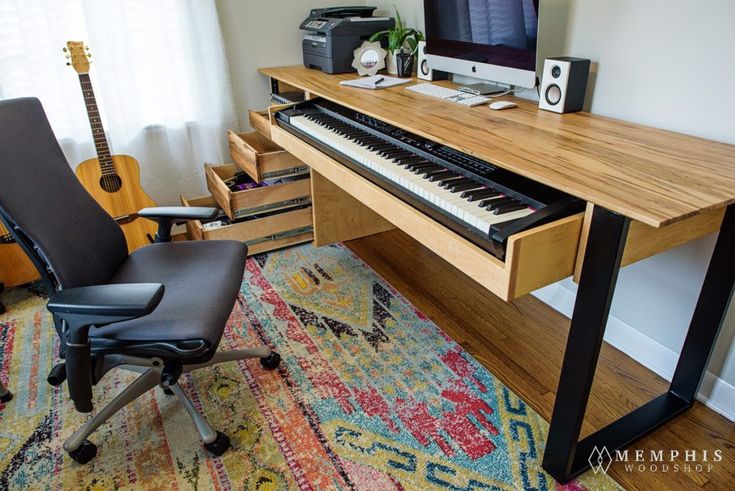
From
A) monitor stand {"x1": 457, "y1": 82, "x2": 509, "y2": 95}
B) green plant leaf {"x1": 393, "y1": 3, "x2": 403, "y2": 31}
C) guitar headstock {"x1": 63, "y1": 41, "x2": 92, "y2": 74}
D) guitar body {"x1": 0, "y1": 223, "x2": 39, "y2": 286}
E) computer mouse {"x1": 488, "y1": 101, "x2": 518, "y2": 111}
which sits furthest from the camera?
green plant leaf {"x1": 393, "y1": 3, "x2": 403, "y2": 31}

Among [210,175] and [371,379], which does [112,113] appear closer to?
[210,175]

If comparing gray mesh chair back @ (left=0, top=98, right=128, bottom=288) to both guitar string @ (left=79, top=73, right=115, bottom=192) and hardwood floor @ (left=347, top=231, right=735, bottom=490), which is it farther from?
hardwood floor @ (left=347, top=231, right=735, bottom=490)

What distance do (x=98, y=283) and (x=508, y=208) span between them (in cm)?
117

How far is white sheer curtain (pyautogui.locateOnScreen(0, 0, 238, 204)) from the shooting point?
7.29ft

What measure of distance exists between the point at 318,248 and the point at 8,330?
141 cm

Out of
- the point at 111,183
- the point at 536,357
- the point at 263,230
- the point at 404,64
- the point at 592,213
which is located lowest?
the point at 536,357

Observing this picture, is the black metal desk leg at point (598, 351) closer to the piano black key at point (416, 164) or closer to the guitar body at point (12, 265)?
the piano black key at point (416, 164)

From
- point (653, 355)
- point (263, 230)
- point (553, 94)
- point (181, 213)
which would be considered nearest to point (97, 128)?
point (263, 230)

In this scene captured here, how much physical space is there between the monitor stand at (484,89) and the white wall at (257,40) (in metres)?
1.21

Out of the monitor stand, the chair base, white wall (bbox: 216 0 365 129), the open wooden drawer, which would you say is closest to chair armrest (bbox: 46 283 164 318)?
the chair base

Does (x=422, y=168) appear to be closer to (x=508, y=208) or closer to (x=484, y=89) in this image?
(x=508, y=208)

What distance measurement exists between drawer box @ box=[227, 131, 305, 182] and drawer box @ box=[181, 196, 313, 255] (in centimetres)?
22

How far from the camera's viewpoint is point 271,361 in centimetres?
185

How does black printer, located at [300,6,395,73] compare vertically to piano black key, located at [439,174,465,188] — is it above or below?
above
